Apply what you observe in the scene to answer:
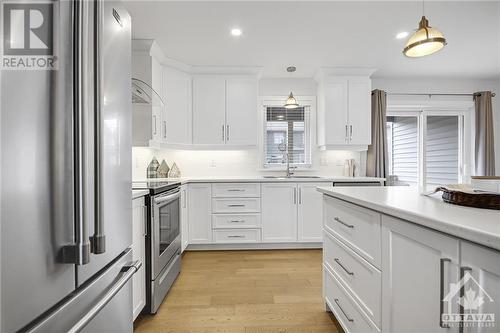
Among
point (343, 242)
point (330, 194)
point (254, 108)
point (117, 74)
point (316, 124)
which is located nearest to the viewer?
point (117, 74)

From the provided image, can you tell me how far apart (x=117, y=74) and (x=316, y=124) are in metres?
3.49

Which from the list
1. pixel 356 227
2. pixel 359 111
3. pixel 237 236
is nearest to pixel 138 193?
pixel 356 227

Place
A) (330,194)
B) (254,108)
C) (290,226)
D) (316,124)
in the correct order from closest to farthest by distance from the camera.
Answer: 1. (330,194)
2. (290,226)
3. (254,108)
4. (316,124)

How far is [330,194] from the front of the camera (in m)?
1.65

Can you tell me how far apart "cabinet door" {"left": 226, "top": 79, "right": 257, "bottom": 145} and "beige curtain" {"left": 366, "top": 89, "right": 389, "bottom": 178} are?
197cm

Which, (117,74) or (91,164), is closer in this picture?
(91,164)

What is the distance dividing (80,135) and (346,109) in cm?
369

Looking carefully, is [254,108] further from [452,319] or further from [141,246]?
[452,319]

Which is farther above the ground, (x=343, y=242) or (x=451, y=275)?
(x=451, y=275)

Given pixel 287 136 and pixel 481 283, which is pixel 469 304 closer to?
pixel 481 283

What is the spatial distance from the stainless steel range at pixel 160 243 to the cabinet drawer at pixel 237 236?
2.81ft

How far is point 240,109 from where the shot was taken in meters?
3.62

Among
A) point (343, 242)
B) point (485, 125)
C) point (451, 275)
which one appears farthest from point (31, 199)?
point (485, 125)

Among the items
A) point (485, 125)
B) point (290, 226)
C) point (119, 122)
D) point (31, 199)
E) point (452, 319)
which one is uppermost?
point (485, 125)
